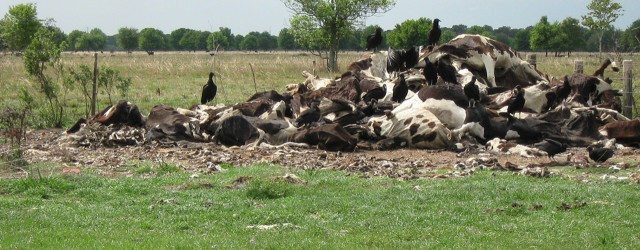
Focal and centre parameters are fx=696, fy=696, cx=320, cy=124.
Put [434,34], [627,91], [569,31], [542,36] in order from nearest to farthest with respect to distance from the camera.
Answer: [627,91] < [434,34] < [542,36] < [569,31]

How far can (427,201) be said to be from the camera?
28.1ft

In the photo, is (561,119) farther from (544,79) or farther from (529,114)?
(544,79)

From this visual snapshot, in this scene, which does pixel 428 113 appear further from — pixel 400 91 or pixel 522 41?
pixel 522 41

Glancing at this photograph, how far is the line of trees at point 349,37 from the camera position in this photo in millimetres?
28328

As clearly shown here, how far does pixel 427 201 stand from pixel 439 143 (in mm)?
5110

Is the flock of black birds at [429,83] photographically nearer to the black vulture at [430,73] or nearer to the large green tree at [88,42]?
the black vulture at [430,73]

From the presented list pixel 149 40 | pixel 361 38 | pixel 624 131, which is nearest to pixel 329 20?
pixel 624 131

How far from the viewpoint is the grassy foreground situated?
6.85 metres

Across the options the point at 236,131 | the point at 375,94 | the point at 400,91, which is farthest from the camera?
the point at 375,94

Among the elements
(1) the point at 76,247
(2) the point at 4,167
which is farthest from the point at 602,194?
(2) the point at 4,167

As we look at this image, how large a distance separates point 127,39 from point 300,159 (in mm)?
152989

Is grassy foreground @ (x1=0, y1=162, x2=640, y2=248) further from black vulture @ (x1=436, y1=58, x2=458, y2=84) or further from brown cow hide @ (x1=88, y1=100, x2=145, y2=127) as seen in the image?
brown cow hide @ (x1=88, y1=100, x2=145, y2=127)

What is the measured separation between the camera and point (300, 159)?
1252 cm

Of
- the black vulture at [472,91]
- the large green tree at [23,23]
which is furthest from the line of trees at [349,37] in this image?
the black vulture at [472,91]
